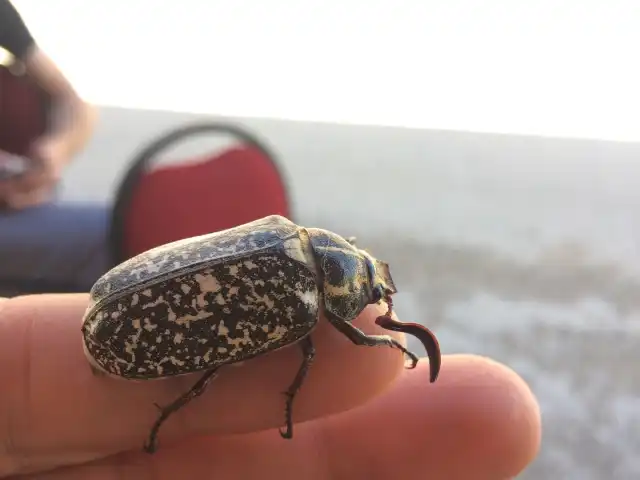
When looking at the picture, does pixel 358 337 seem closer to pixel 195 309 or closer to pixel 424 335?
pixel 424 335

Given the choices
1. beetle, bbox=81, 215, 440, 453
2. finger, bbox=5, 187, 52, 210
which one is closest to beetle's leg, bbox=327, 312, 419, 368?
beetle, bbox=81, 215, 440, 453

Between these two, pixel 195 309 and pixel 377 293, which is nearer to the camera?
pixel 195 309

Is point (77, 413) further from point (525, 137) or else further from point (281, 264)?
point (525, 137)

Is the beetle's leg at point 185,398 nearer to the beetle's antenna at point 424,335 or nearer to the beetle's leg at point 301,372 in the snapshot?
the beetle's leg at point 301,372

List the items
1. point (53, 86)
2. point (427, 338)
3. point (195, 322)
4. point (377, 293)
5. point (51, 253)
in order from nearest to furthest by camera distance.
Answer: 1. point (195, 322)
2. point (427, 338)
3. point (377, 293)
4. point (51, 253)
5. point (53, 86)

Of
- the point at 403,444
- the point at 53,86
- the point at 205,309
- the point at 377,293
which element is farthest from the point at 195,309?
the point at 53,86

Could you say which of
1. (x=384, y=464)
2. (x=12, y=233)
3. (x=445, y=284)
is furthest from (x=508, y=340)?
(x=12, y=233)
